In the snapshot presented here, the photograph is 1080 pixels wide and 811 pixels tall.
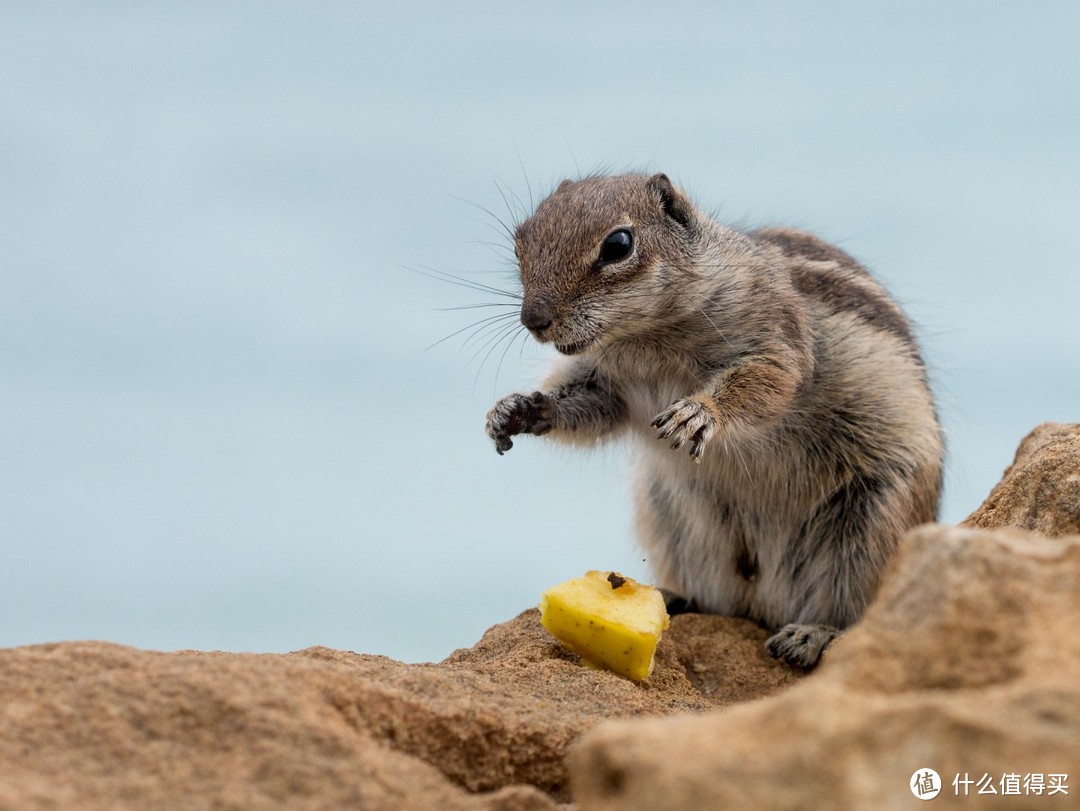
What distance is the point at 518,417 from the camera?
6387 mm

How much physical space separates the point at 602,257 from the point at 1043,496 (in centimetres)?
220

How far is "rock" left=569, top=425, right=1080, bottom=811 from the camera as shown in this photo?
6.62ft

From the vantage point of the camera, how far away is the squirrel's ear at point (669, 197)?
20.1ft

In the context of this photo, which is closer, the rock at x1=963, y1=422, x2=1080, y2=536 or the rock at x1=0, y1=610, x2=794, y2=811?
the rock at x1=0, y1=610, x2=794, y2=811

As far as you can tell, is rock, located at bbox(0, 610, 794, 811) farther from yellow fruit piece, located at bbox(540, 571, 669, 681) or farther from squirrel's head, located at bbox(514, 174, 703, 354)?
squirrel's head, located at bbox(514, 174, 703, 354)

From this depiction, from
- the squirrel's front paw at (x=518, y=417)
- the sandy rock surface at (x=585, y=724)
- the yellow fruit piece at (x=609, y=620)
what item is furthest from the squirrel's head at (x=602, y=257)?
the sandy rock surface at (x=585, y=724)

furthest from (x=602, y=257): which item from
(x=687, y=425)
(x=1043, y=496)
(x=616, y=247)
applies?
(x=1043, y=496)

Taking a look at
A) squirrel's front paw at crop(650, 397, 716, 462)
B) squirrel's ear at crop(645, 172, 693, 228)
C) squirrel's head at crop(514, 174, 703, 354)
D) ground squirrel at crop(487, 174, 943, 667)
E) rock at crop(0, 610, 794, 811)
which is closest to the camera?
rock at crop(0, 610, 794, 811)

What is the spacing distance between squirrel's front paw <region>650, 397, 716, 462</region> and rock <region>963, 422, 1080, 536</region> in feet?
4.01

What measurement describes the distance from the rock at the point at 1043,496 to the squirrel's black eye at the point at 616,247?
1998 millimetres

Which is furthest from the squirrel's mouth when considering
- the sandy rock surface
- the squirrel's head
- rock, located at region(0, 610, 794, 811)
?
rock, located at region(0, 610, 794, 811)

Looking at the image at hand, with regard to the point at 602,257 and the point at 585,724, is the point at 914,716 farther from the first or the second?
the point at 602,257

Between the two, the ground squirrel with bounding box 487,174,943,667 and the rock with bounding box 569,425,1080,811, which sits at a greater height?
the ground squirrel with bounding box 487,174,943,667

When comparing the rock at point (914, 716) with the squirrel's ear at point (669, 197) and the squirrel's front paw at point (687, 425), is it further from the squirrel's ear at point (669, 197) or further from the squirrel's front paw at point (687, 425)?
the squirrel's ear at point (669, 197)
